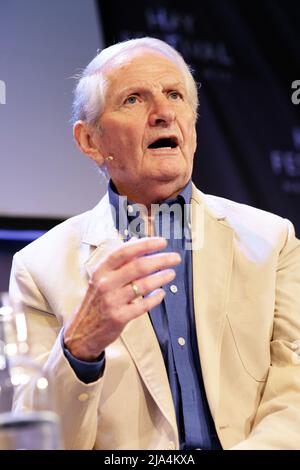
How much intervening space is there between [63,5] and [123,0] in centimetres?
26

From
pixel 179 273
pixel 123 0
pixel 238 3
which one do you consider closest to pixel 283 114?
pixel 238 3

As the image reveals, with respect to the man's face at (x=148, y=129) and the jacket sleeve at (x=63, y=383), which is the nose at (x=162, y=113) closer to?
the man's face at (x=148, y=129)

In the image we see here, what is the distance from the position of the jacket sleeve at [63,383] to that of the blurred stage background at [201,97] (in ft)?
2.23

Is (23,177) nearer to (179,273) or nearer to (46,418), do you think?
(179,273)

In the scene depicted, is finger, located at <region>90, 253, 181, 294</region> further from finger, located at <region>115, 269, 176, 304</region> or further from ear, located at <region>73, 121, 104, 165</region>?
ear, located at <region>73, 121, 104, 165</region>

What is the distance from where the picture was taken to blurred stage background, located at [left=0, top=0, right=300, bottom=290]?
8.52 feet

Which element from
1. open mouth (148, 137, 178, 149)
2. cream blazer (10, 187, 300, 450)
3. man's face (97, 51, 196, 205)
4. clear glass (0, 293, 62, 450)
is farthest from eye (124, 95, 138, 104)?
clear glass (0, 293, 62, 450)

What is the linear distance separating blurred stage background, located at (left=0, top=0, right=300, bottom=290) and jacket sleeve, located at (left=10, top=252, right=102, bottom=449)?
0.68m

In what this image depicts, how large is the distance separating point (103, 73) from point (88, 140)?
20cm

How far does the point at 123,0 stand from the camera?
2902mm

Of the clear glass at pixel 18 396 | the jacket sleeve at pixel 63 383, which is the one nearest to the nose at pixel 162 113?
the jacket sleeve at pixel 63 383

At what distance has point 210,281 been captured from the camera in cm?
186

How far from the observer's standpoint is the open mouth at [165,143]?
76.3 inches

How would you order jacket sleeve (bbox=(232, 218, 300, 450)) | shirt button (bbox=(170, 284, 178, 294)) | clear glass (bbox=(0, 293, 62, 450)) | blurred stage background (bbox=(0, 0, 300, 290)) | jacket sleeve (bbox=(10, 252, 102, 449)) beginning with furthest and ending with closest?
A: blurred stage background (bbox=(0, 0, 300, 290)) → shirt button (bbox=(170, 284, 178, 294)) → jacket sleeve (bbox=(232, 218, 300, 450)) → jacket sleeve (bbox=(10, 252, 102, 449)) → clear glass (bbox=(0, 293, 62, 450))
